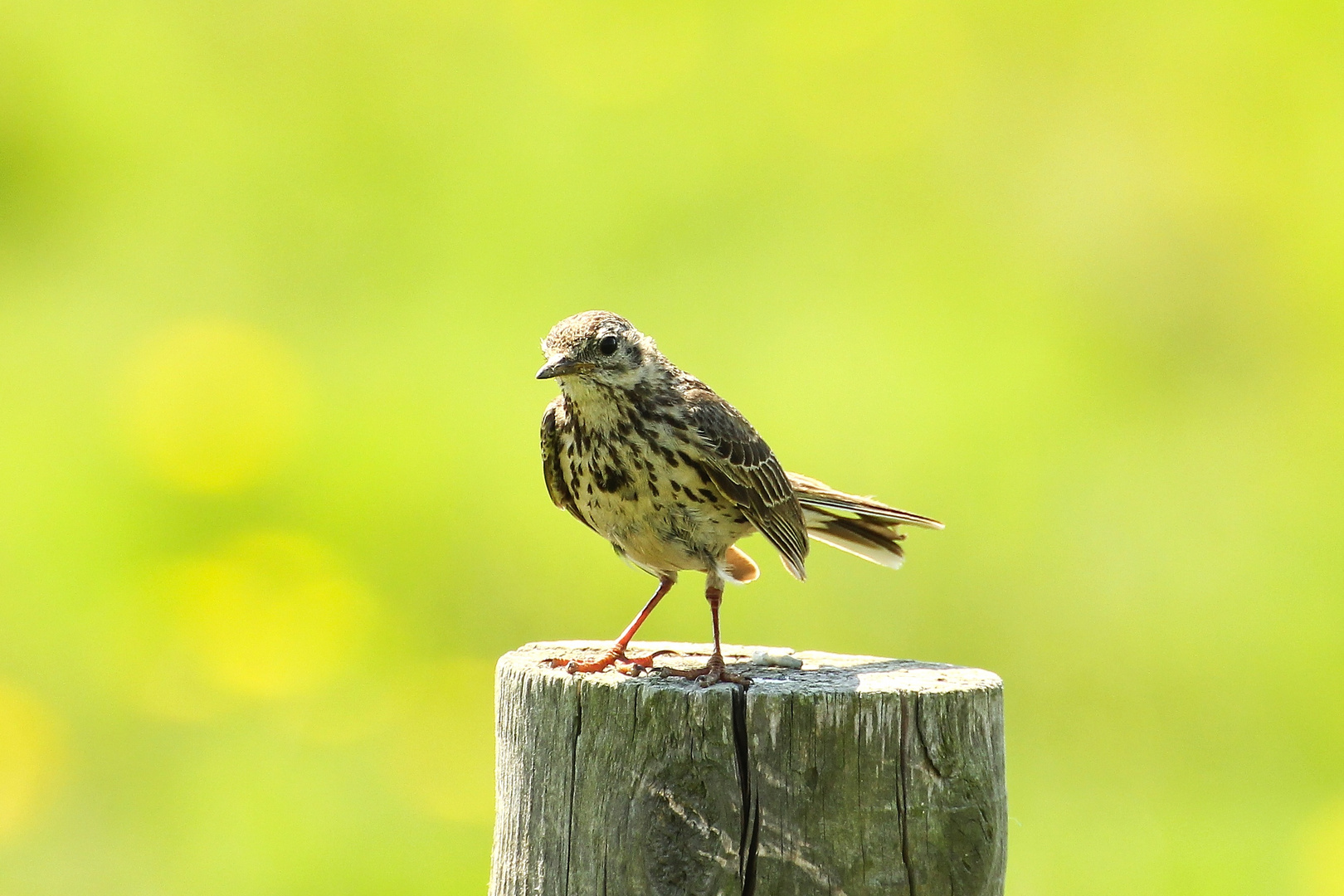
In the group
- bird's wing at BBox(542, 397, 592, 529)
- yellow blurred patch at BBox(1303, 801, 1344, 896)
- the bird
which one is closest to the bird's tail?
the bird

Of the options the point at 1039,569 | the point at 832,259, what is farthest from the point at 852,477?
the point at 832,259

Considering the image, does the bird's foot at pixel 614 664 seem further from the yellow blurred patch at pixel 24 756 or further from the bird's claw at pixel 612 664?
the yellow blurred patch at pixel 24 756

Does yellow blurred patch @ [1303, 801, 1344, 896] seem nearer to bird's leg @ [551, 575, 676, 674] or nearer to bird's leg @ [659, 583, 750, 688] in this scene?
bird's leg @ [551, 575, 676, 674]

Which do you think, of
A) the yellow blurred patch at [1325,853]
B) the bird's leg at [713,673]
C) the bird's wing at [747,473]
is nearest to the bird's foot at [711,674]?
the bird's leg at [713,673]

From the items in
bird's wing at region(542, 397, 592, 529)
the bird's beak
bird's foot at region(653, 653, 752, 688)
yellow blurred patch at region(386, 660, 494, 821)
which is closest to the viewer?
bird's foot at region(653, 653, 752, 688)

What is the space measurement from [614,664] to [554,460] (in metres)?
1.30

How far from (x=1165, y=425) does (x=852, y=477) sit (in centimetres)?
336

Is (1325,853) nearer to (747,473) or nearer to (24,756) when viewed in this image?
(747,473)

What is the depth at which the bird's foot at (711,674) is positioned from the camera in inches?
190

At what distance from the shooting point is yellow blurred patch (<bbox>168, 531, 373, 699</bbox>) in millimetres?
11672

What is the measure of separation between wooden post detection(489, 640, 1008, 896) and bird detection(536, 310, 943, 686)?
1.53 m

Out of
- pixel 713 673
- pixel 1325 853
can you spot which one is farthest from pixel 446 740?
pixel 713 673

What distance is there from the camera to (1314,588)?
42.5 feet

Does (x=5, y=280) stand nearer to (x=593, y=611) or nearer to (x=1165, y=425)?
(x=593, y=611)
